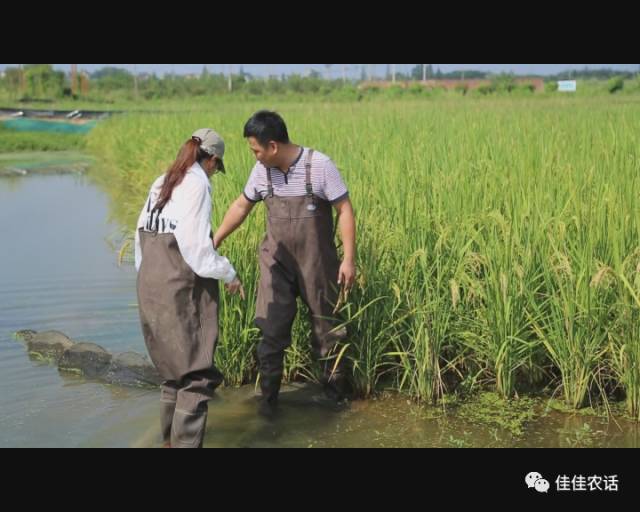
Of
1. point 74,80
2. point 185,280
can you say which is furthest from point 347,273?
point 74,80

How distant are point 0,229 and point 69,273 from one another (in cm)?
286

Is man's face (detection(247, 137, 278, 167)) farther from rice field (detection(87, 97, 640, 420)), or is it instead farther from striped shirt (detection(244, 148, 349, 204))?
rice field (detection(87, 97, 640, 420))

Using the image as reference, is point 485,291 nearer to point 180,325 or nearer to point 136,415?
point 180,325

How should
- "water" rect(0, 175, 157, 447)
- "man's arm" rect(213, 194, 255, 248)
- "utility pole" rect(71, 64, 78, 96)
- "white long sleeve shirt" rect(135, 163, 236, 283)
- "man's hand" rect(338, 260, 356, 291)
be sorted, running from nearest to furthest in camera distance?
"white long sleeve shirt" rect(135, 163, 236, 283)
"man's hand" rect(338, 260, 356, 291)
"man's arm" rect(213, 194, 255, 248)
"water" rect(0, 175, 157, 447)
"utility pole" rect(71, 64, 78, 96)

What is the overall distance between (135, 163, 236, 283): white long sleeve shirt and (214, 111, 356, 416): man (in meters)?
0.50

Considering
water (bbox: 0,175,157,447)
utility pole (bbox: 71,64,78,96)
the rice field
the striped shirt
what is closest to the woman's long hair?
the striped shirt

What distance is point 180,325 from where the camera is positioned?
306cm

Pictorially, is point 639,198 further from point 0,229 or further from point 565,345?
point 0,229

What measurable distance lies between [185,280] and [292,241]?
0.69 m

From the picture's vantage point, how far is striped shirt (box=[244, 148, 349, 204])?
3520 mm

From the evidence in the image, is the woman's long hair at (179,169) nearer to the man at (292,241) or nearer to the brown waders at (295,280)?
the man at (292,241)

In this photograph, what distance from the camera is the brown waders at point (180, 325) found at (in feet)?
10.0

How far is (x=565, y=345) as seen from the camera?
3557 millimetres

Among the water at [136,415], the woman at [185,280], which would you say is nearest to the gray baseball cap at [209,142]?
the woman at [185,280]
